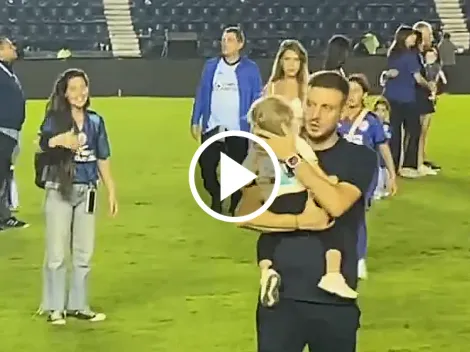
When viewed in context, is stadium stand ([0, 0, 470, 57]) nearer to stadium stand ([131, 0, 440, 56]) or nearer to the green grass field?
stadium stand ([131, 0, 440, 56])

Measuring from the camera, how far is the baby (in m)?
3.70

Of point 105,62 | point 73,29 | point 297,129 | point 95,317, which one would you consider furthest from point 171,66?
point 297,129

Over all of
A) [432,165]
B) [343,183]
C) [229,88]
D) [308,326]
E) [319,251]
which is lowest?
[432,165]

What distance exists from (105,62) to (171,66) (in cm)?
142

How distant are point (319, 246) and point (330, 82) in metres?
0.56

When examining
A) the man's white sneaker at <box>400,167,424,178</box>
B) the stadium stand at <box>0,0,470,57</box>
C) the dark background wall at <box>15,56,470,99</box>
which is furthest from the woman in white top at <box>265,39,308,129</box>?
the stadium stand at <box>0,0,470,57</box>

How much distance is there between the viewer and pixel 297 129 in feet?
12.5

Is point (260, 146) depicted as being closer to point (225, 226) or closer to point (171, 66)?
point (225, 226)

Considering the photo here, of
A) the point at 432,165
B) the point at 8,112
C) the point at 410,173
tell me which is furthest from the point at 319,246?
the point at 432,165

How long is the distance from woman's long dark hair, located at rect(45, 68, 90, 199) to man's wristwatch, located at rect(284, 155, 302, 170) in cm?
299

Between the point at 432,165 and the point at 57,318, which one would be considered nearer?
the point at 57,318

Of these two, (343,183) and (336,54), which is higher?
(336,54)

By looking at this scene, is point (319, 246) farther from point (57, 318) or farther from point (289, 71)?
point (289, 71)

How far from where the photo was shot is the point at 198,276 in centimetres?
820
